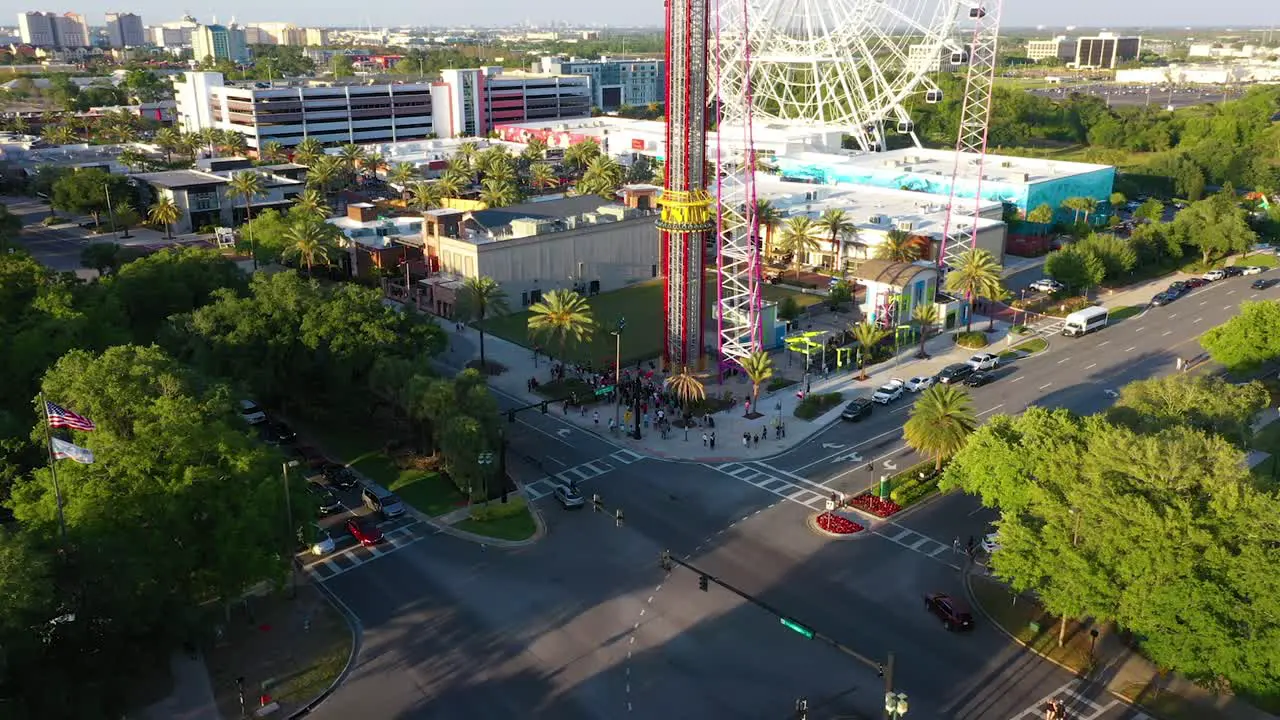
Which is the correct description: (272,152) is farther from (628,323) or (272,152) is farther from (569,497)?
(569,497)

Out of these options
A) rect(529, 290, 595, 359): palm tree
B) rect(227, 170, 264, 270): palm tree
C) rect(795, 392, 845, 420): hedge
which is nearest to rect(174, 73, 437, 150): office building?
rect(227, 170, 264, 270): palm tree

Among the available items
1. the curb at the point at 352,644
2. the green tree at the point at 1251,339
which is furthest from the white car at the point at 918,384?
the curb at the point at 352,644

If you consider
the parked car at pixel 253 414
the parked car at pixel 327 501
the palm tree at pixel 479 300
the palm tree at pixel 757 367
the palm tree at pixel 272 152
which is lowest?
the parked car at pixel 327 501

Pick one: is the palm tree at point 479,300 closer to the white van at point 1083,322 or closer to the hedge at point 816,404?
the hedge at point 816,404

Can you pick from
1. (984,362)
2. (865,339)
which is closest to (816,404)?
(865,339)

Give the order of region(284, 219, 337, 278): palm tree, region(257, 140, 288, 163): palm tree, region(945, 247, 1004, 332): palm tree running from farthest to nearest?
region(257, 140, 288, 163): palm tree, region(284, 219, 337, 278): palm tree, region(945, 247, 1004, 332): palm tree

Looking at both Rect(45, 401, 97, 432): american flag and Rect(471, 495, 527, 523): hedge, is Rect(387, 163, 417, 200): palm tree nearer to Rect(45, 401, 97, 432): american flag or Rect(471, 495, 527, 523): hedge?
Rect(471, 495, 527, 523): hedge
